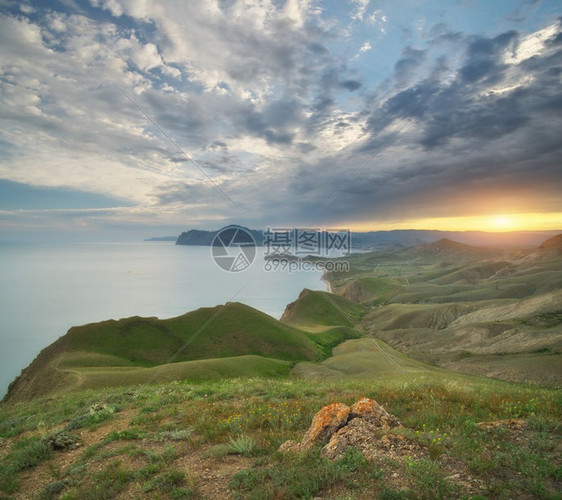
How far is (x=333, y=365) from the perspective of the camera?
49.3 meters

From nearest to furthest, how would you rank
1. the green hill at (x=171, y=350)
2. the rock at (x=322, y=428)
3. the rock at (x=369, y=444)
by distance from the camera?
the rock at (x=369, y=444), the rock at (x=322, y=428), the green hill at (x=171, y=350)

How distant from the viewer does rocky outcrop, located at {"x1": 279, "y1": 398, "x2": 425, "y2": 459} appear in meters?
6.00

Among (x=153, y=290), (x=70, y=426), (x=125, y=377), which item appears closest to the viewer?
(x=70, y=426)

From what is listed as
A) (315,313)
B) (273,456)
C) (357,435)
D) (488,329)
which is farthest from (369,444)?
(315,313)

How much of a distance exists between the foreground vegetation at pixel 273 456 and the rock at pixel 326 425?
611 mm

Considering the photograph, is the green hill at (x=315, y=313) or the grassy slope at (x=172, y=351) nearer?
the grassy slope at (x=172, y=351)

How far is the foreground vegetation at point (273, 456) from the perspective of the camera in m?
4.99

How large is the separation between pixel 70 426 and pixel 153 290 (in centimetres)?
19916

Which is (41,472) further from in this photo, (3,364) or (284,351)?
(3,364)

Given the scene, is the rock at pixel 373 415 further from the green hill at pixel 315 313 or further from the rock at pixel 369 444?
the green hill at pixel 315 313

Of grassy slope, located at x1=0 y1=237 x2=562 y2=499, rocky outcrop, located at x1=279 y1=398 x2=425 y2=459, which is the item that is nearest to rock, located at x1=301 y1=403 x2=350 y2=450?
rocky outcrop, located at x1=279 y1=398 x2=425 y2=459

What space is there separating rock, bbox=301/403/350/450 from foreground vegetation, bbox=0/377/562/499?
24.1 inches

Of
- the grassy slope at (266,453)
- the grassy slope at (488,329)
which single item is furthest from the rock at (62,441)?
the grassy slope at (488,329)

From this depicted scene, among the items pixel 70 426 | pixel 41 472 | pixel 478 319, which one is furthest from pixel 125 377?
pixel 478 319
